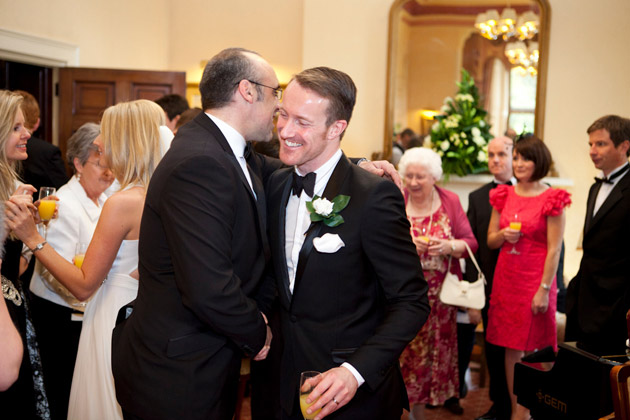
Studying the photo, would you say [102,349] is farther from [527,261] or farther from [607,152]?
[607,152]

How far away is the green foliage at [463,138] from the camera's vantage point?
6.75 meters

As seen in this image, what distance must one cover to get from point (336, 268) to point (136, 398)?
0.73m

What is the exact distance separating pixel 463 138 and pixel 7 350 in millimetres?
5934

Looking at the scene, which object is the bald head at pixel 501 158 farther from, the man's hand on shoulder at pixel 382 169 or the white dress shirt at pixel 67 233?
the white dress shirt at pixel 67 233

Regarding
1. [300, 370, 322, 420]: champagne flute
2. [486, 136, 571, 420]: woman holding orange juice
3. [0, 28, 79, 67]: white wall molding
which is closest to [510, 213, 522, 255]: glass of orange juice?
[486, 136, 571, 420]: woman holding orange juice

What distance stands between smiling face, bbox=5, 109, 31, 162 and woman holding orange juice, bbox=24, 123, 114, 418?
30cm

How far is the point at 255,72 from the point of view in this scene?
6.89 feet

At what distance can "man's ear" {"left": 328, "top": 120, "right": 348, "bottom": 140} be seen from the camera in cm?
204

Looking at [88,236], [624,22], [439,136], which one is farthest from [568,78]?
[88,236]

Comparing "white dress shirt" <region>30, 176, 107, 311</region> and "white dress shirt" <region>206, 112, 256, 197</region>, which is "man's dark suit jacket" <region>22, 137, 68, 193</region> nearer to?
"white dress shirt" <region>30, 176, 107, 311</region>

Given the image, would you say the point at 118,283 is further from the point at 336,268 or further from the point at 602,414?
the point at 602,414

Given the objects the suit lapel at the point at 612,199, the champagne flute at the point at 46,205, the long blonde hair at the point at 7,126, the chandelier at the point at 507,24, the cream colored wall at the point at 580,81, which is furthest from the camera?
the chandelier at the point at 507,24

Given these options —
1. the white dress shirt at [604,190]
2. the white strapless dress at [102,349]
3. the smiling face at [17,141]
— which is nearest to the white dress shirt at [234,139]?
the white strapless dress at [102,349]

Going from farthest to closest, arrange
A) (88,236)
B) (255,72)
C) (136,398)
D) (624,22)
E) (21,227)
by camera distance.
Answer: (624,22), (88,236), (21,227), (255,72), (136,398)
